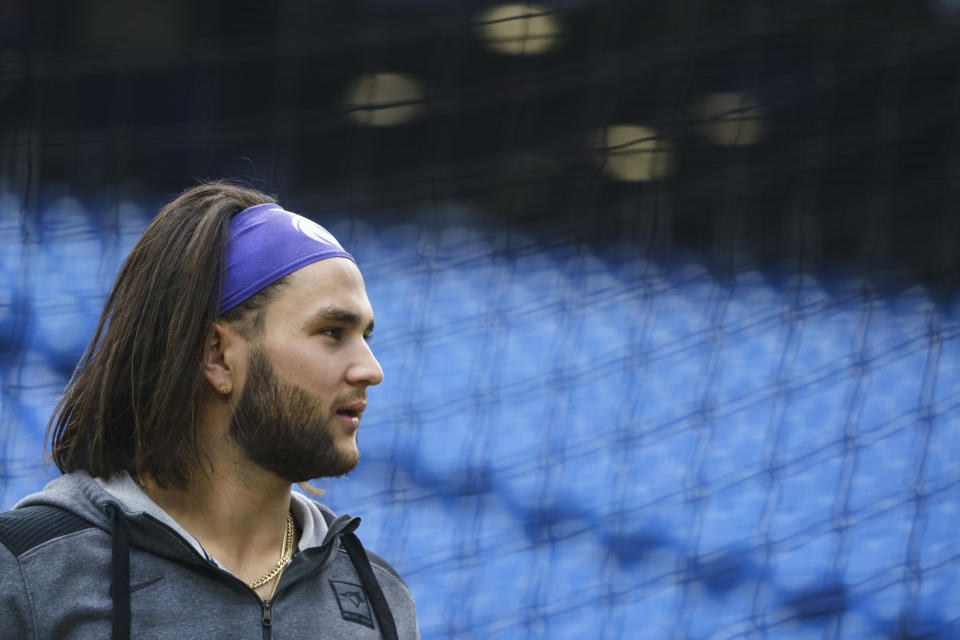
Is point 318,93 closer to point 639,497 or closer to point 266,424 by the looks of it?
point 639,497

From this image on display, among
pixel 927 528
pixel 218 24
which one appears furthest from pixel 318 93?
pixel 927 528

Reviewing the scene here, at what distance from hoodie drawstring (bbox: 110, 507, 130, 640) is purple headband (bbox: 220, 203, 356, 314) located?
246 millimetres

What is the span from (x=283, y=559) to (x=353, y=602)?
0.09 m

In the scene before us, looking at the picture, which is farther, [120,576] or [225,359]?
[225,359]

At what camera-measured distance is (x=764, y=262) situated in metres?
3.91

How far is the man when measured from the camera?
1181 millimetres

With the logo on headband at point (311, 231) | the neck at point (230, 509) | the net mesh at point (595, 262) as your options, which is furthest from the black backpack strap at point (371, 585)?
the net mesh at point (595, 262)

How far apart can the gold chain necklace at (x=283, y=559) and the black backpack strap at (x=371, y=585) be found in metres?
0.07

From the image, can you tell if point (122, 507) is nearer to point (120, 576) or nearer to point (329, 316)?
point (120, 576)

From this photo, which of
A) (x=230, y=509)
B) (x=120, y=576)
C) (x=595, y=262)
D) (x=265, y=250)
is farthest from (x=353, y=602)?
(x=595, y=262)

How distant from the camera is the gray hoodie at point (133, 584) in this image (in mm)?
1073

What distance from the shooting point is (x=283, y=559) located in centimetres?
127

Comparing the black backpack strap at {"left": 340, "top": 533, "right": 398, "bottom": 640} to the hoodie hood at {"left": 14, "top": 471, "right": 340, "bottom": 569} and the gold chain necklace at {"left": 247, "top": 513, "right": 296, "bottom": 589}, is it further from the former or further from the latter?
the hoodie hood at {"left": 14, "top": 471, "right": 340, "bottom": 569}

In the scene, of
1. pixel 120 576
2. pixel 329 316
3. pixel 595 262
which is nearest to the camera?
pixel 120 576
